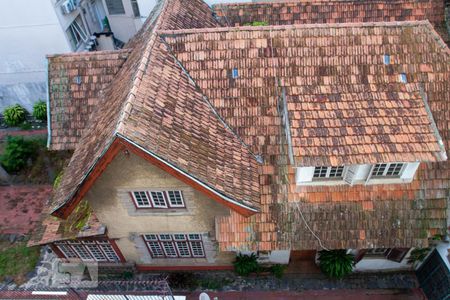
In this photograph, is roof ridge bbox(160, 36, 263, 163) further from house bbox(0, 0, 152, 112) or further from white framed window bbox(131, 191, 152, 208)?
house bbox(0, 0, 152, 112)

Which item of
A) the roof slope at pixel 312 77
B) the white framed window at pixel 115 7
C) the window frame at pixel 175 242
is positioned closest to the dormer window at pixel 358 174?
the roof slope at pixel 312 77

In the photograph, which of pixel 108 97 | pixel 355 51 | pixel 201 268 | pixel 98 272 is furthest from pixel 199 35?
pixel 98 272

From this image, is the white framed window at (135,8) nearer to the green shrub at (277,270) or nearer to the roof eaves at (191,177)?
the roof eaves at (191,177)

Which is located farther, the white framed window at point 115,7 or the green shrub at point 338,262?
the white framed window at point 115,7

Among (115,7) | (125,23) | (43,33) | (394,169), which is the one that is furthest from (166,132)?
(115,7)

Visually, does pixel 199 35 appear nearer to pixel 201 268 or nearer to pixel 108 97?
pixel 108 97

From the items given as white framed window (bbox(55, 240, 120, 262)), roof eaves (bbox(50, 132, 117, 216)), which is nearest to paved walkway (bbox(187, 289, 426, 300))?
white framed window (bbox(55, 240, 120, 262))
